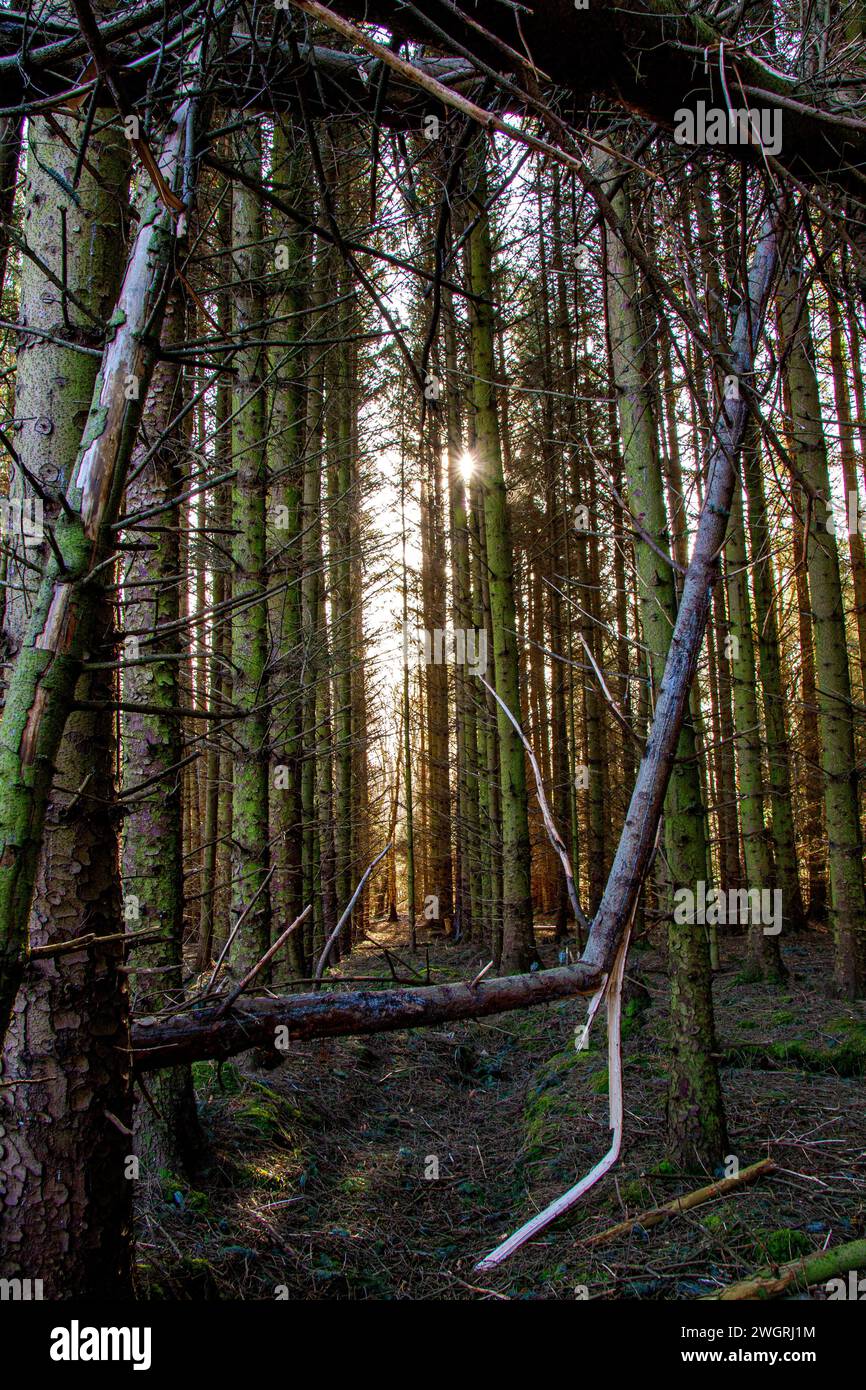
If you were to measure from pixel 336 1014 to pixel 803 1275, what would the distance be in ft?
8.79

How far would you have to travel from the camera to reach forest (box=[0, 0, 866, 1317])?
1479mm

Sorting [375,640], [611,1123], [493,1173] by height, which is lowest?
[493,1173]

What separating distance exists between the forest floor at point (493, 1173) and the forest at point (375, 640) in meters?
0.03

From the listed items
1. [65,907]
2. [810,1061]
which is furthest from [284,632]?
[810,1061]

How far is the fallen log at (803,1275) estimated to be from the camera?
9.63ft

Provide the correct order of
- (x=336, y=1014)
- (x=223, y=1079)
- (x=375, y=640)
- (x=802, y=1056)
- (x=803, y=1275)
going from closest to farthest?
(x=336, y=1014), (x=803, y=1275), (x=223, y=1079), (x=802, y=1056), (x=375, y=640)

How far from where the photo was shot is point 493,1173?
5020 mm

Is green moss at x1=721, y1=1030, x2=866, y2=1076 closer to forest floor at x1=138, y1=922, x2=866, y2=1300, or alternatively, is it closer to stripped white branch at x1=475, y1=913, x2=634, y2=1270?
forest floor at x1=138, y1=922, x2=866, y2=1300

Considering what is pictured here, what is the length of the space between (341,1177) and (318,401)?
8.44 meters

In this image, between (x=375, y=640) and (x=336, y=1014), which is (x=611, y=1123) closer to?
(x=336, y=1014)

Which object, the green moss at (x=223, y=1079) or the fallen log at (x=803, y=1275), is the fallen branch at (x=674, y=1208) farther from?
the green moss at (x=223, y=1079)

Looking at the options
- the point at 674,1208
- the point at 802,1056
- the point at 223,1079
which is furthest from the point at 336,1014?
the point at 802,1056
